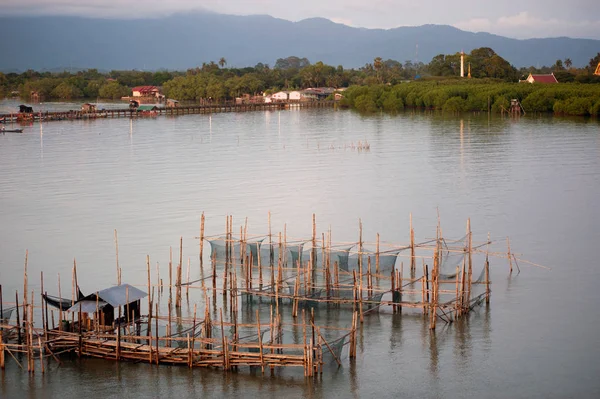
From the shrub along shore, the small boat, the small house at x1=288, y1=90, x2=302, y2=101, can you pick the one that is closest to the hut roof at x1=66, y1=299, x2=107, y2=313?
the small boat

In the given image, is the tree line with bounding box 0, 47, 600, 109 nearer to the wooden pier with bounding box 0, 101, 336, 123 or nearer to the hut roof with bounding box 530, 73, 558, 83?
the hut roof with bounding box 530, 73, 558, 83

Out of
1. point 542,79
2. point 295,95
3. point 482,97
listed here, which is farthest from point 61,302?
point 295,95

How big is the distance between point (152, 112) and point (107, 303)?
204ft

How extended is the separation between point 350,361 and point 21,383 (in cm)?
503

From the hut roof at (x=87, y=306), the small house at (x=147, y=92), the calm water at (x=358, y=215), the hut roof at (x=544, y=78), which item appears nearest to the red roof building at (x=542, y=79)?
the hut roof at (x=544, y=78)

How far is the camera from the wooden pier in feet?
216

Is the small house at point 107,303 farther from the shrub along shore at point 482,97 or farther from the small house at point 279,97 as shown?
the small house at point 279,97

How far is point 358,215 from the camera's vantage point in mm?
25109

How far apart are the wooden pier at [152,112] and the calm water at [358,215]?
8941 mm

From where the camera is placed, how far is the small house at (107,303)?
13008 mm

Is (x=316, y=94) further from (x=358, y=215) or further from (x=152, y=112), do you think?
(x=358, y=215)

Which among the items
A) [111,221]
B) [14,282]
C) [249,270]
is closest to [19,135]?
[111,221]

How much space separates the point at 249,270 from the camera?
16219 millimetres

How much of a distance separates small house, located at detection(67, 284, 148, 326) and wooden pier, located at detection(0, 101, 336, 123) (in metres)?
53.7
